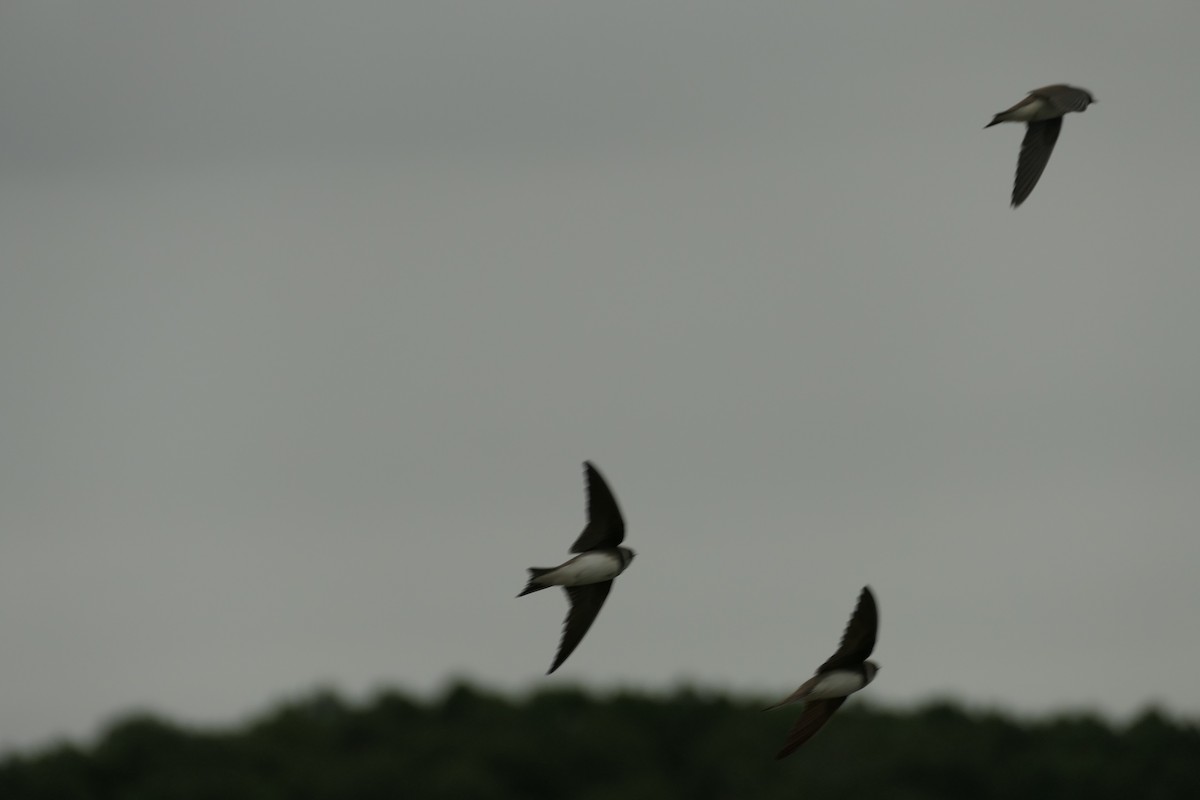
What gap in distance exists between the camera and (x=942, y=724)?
72.3 metres

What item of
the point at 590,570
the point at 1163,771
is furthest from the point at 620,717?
the point at 590,570

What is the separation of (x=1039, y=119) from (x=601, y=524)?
4541 millimetres

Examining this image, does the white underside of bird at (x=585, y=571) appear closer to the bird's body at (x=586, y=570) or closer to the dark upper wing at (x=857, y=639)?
the bird's body at (x=586, y=570)

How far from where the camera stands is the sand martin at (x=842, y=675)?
49.6 ft

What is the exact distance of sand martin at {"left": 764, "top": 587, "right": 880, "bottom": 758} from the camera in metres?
15.1

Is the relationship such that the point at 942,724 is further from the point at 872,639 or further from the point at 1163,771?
the point at 872,639

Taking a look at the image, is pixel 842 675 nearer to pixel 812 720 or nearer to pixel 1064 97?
pixel 812 720

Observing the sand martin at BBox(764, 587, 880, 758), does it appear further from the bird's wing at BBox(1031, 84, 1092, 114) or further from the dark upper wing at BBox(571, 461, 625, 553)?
the bird's wing at BBox(1031, 84, 1092, 114)

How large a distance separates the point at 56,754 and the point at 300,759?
731 cm

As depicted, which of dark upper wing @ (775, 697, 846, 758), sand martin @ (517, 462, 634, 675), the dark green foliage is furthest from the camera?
the dark green foliage

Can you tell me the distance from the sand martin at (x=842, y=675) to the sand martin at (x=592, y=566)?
1714 millimetres

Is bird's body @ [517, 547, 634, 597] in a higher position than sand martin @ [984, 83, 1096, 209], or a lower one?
lower

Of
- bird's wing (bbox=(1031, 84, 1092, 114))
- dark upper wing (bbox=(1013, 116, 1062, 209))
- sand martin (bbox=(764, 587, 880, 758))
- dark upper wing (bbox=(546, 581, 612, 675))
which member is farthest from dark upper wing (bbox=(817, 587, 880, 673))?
bird's wing (bbox=(1031, 84, 1092, 114))

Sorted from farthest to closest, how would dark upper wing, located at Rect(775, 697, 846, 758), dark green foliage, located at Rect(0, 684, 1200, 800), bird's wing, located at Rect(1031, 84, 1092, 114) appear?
dark green foliage, located at Rect(0, 684, 1200, 800), bird's wing, located at Rect(1031, 84, 1092, 114), dark upper wing, located at Rect(775, 697, 846, 758)
